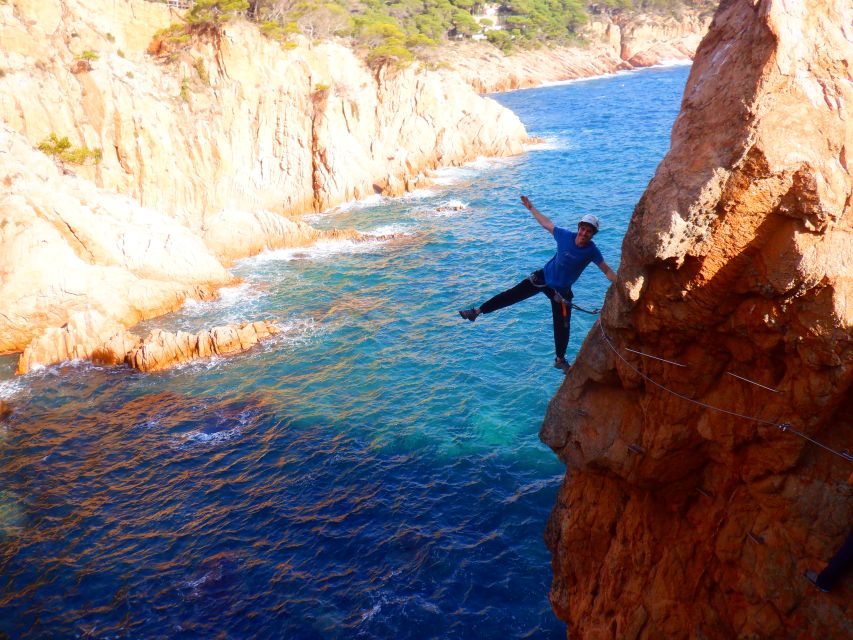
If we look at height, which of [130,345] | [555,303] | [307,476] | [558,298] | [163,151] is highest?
[163,151]

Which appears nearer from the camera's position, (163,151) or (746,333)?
(746,333)

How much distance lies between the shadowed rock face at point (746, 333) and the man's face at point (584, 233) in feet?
5.32

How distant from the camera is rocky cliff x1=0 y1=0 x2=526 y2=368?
23.5 metres

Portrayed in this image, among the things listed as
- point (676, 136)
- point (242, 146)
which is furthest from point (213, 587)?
point (242, 146)

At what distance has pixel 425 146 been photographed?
4641 centimetres

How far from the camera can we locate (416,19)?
314ft

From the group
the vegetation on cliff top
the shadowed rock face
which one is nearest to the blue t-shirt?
the shadowed rock face

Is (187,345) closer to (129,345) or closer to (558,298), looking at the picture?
(129,345)

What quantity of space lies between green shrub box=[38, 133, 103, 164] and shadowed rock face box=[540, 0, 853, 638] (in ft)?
89.8

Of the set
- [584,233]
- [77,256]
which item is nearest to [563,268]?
[584,233]

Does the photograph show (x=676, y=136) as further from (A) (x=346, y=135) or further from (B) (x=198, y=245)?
(A) (x=346, y=135)

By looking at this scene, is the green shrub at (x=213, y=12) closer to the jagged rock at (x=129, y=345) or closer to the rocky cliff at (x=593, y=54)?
the jagged rock at (x=129, y=345)

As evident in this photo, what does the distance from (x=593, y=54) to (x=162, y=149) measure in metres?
90.5

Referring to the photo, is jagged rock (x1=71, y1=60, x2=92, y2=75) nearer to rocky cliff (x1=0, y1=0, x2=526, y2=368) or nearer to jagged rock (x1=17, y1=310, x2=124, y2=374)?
rocky cliff (x1=0, y1=0, x2=526, y2=368)
